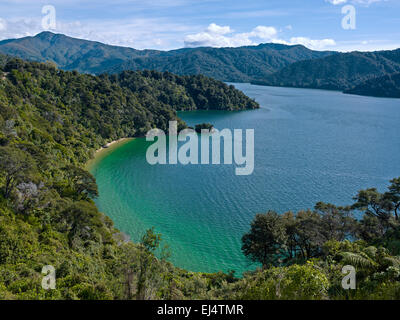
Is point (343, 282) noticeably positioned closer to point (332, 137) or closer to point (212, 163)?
point (212, 163)

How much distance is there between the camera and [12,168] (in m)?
24.9

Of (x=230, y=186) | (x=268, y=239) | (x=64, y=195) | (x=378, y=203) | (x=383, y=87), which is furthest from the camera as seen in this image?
(x=383, y=87)

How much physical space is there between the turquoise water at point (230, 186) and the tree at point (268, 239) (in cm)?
280

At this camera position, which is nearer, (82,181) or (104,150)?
(82,181)

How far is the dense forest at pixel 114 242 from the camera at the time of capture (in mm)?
9969

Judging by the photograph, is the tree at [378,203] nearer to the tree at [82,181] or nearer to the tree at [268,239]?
the tree at [268,239]

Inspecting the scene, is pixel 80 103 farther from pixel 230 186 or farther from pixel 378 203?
pixel 378 203

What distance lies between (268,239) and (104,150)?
160ft

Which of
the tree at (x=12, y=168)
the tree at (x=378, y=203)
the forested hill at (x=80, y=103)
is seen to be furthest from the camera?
the forested hill at (x=80, y=103)

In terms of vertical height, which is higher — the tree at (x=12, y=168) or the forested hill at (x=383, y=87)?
the forested hill at (x=383, y=87)

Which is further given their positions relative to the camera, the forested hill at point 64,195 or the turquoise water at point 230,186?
the turquoise water at point 230,186

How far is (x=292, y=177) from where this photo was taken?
155ft

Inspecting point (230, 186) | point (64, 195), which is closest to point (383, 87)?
point (230, 186)

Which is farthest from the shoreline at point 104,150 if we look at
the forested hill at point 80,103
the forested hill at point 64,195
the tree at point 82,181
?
the tree at point 82,181
